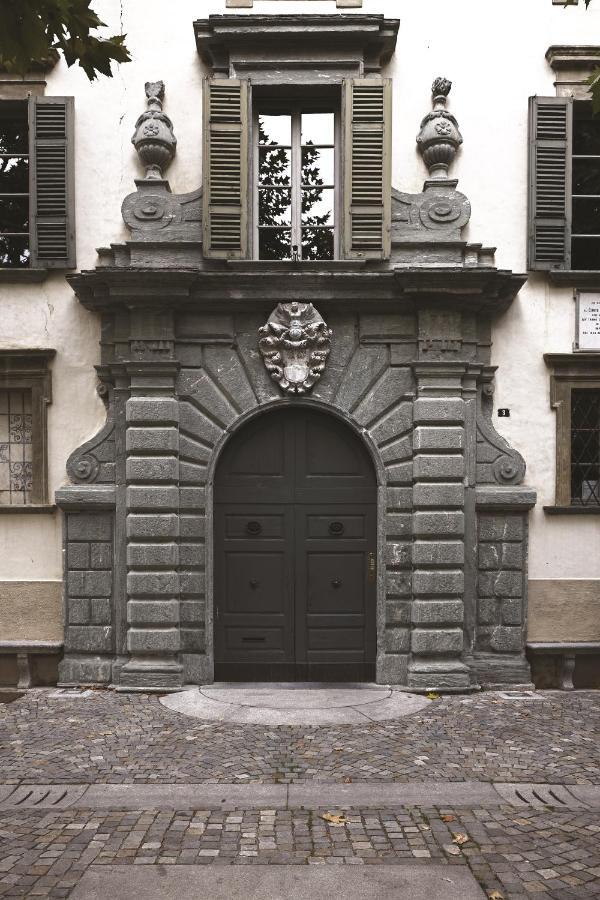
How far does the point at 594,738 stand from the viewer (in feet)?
20.9

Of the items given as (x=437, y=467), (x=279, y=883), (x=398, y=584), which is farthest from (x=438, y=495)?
(x=279, y=883)

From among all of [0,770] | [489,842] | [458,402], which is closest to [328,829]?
[489,842]

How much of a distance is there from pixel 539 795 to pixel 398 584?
2.83m

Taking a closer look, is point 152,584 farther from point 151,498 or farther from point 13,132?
point 13,132

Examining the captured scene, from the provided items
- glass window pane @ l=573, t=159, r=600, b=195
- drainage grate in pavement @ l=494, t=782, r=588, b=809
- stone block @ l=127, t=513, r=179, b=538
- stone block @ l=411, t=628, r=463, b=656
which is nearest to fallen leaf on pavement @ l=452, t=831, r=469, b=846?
drainage grate in pavement @ l=494, t=782, r=588, b=809

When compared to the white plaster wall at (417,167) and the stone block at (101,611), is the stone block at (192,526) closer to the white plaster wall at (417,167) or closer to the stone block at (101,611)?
the stone block at (101,611)

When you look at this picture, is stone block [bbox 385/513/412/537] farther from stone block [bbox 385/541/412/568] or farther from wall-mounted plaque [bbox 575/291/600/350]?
wall-mounted plaque [bbox 575/291/600/350]

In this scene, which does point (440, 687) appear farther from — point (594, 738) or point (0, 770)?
point (0, 770)

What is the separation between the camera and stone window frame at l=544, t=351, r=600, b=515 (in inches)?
316

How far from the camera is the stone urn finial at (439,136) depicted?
779cm

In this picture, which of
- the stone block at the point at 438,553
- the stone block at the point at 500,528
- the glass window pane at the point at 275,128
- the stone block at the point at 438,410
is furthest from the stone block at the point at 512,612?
the glass window pane at the point at 275,128

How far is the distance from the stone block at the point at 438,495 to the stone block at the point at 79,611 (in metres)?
3.58

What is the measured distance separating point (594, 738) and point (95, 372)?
5953 millimetres

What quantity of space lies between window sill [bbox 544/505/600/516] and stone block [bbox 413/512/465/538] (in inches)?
41.2
